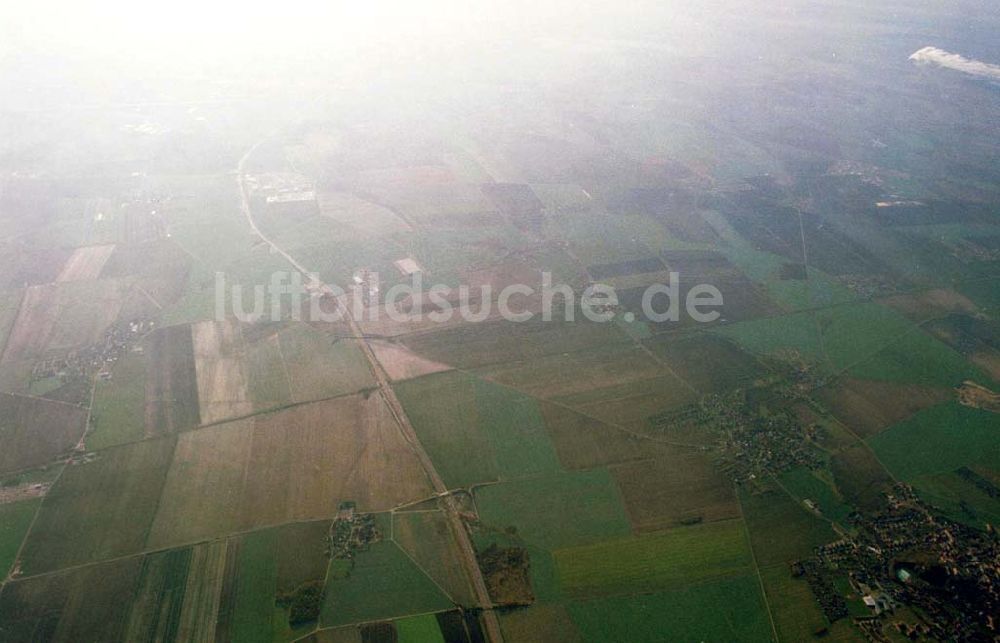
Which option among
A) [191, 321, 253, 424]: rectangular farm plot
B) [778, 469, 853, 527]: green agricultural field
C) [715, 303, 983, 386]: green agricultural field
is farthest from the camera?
[715, 303, 983, 386]: green agricultural field

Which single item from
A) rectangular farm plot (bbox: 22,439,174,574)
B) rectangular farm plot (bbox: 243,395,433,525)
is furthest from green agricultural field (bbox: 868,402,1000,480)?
rectangular farm plot (bbox: 22,439,174,574)

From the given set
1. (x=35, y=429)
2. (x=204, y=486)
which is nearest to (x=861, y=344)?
(x=204, y=486)

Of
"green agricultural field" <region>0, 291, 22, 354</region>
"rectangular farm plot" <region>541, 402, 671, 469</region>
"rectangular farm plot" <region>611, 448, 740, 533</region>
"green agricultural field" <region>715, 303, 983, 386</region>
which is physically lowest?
"rectangular farm plot" <region>611, 448, 740, 533</region>

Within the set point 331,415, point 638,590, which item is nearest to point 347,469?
point 331,415

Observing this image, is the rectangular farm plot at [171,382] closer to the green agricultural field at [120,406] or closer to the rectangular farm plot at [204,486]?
the green agricultural field at [120,406]

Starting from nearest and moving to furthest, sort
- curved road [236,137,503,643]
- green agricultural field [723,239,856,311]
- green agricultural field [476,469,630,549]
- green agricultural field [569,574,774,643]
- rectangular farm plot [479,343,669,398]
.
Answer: green agricultural field [569,574,774,643] → curved road [236,137,503,643] → green agricultural field [476,469,630,549] → rectangular farm plot [479,343,669,398] → green agricultural field [723,239,856,311]

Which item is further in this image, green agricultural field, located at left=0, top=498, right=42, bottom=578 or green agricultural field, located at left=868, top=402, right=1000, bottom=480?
green agricultural field, located at left=868, top=402, right=1000, bottom=480

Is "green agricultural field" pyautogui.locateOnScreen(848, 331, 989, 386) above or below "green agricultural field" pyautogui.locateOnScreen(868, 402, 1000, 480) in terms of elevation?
above

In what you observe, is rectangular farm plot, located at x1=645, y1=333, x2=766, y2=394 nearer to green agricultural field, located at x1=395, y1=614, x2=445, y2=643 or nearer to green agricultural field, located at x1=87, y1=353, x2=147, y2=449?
green agricultural field, located at x1=395, y1=614, x2=445, y2=643

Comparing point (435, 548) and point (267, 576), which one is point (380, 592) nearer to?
point (435, 548)

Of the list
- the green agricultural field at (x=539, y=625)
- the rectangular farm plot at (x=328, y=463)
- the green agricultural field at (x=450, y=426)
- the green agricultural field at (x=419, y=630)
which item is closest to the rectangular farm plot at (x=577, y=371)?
the green agricultural field at (x=450, y=426)
